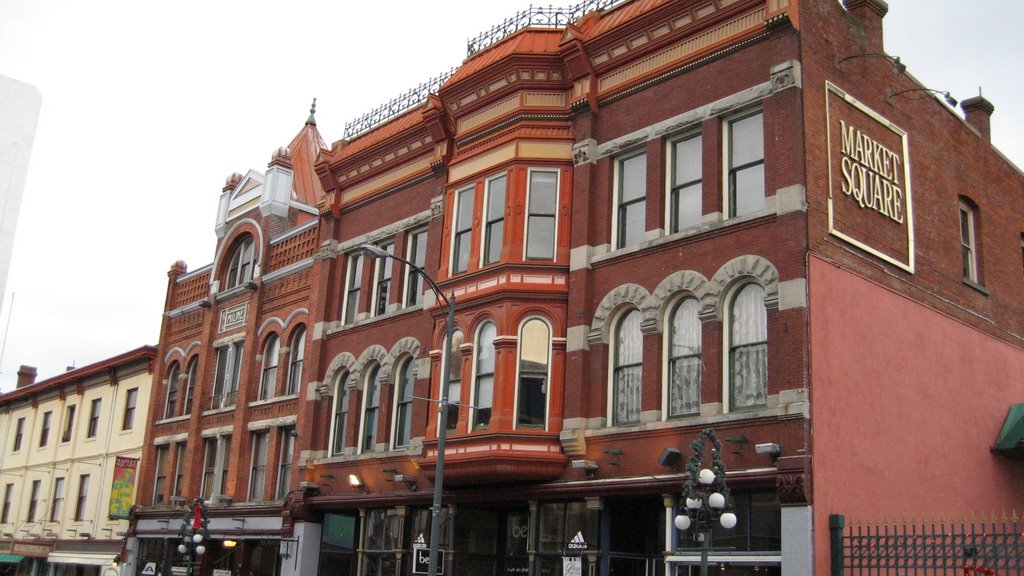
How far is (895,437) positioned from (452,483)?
9.67 metres

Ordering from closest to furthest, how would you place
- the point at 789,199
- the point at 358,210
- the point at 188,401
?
the point at 789,199
the point at 358,210
the point at 188,401

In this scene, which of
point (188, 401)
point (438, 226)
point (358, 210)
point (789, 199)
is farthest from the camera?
point (188, 401)

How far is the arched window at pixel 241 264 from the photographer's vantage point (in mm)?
37156

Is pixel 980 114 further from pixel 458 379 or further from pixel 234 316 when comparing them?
pixel 234 316

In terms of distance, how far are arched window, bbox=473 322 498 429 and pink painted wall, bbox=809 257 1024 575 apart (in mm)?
7698

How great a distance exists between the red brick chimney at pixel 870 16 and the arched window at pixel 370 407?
15.0 meters

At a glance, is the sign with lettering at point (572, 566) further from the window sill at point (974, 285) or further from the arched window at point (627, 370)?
the window sill at point (974, 285)

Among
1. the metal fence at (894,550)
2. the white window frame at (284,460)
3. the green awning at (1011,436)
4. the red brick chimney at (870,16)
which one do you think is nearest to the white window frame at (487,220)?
the red brick chimney at (870,16)

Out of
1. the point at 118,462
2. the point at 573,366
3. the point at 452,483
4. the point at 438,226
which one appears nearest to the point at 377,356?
the point at 438,226

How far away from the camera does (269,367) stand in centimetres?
3462

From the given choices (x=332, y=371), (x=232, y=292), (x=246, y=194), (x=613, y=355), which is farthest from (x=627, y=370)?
(x=246, y=194)

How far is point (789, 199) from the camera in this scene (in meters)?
19.6

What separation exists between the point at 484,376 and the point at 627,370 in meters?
3.64

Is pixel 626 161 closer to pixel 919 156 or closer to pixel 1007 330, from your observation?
pixel 919 156
